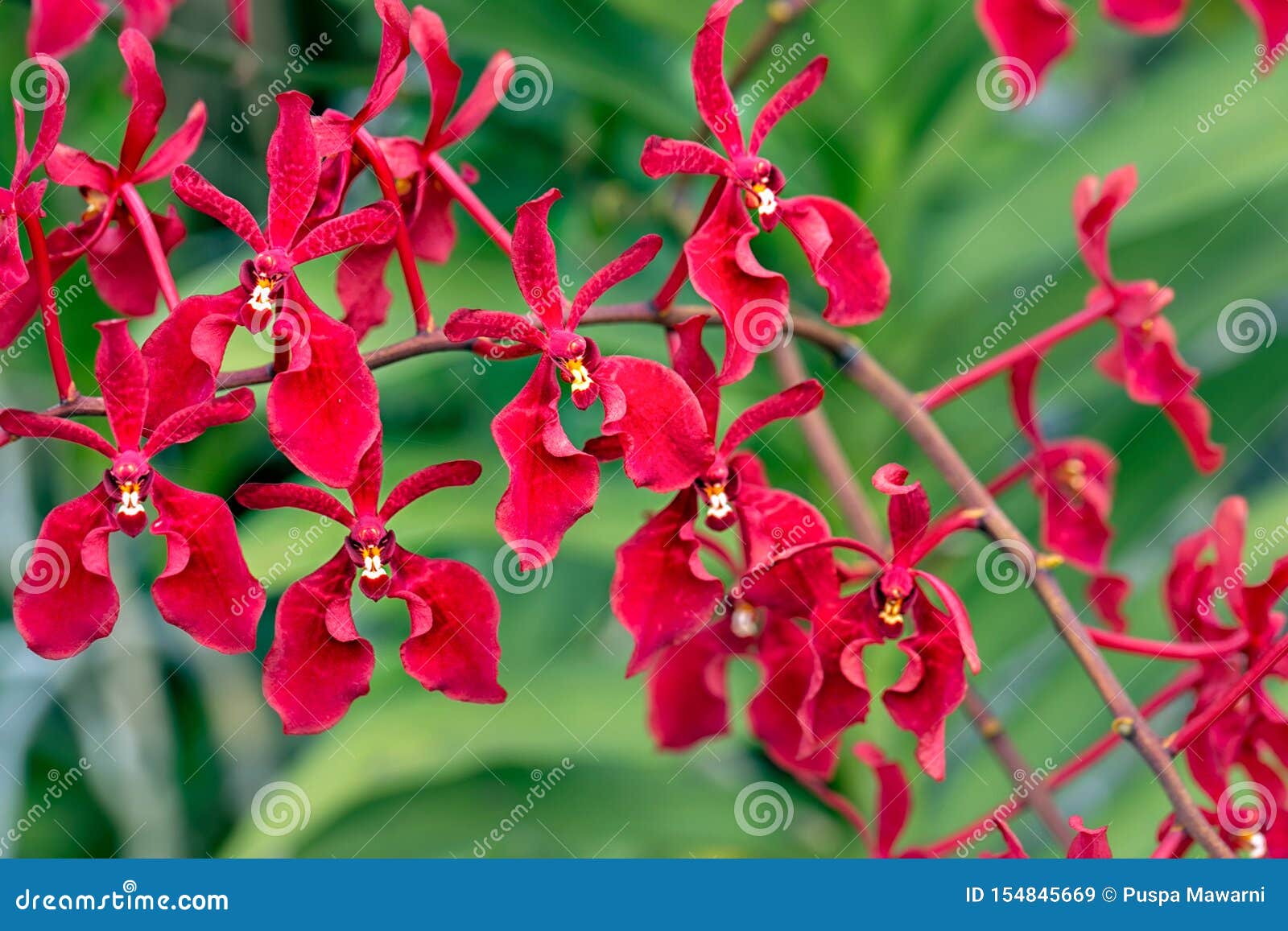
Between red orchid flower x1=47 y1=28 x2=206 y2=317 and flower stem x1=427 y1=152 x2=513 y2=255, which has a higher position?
red orchid flower x1=47 y1=28 x2=206 y2=317

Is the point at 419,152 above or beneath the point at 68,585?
above

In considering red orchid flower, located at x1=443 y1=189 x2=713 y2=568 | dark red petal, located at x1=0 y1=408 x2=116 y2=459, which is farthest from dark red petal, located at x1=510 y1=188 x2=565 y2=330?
dark red petal, located at x1=0 y1=408 x2=116 y2=459

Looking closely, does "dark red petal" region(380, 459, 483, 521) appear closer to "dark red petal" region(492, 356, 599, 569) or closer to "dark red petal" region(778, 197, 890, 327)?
"dark red petal" region(492, 356, 599, 569)

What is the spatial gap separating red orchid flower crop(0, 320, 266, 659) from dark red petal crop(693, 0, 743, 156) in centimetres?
29

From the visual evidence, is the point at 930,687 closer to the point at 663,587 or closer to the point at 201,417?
the point at 663,587

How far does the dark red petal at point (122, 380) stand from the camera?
1.99 feet

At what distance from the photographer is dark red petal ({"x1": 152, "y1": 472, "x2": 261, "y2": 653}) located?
→ 2.05 feet

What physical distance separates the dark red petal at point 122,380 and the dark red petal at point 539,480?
0.18 meters

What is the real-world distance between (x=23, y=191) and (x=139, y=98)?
91 millimetres

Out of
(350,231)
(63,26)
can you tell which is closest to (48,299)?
(350,231)

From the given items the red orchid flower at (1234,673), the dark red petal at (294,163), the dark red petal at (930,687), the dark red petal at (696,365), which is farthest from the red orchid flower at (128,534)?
the red orchid flower at (1234,673)

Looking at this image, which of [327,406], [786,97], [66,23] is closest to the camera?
[327,406]

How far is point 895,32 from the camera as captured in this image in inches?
46.4

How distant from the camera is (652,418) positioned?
2.10 feet
